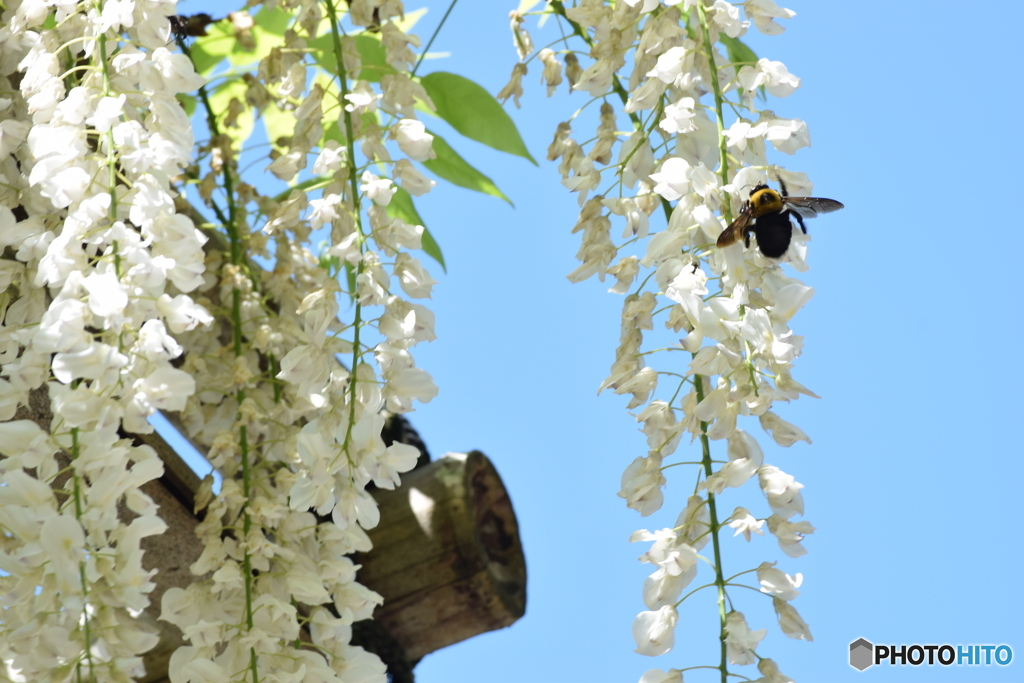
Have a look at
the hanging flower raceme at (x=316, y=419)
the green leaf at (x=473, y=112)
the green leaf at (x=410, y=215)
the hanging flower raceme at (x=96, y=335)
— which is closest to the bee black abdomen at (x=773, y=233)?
the hanging flower raceme at (x=316, y=419)

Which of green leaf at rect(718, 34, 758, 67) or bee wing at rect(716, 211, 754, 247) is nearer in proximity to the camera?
bee wing at rect(716, 211, 754, 247)

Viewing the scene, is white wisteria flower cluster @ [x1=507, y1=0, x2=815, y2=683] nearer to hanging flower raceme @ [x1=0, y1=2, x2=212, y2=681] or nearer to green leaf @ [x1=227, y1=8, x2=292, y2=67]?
hanging flower raceme @ [x1=0, y1=2, x2=212, y2=681]

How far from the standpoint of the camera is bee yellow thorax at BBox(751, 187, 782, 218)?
0.76 meters

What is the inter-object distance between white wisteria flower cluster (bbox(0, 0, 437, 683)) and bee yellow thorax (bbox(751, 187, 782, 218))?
269mm

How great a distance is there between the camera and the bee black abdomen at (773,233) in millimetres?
756

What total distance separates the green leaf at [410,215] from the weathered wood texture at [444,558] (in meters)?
0.28

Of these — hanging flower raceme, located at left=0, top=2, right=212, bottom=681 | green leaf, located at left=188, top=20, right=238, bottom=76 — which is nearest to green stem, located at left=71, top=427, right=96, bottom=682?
hanging flower raceme, located at left=0, top=2, right=212, bottom=681

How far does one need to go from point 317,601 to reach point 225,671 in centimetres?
10

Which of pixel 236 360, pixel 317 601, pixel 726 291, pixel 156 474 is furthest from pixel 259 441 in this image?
pixel 726 291

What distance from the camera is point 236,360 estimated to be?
3.45 ft

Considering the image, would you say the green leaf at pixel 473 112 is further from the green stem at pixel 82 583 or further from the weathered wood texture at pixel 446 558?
the green stem at pixel 82 583

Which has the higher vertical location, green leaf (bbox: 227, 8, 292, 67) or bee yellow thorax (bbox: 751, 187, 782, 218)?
green leaf (bbox: 227, 8, 292, 67)

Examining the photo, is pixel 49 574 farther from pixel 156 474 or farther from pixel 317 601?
pixel 317 601

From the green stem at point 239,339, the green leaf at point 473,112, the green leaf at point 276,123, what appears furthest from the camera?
the green leaf at point 276,123
